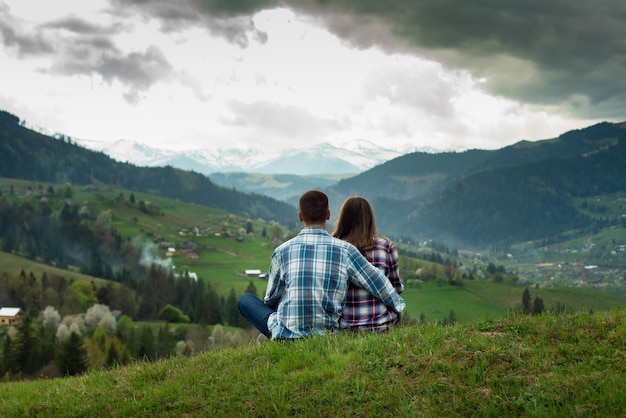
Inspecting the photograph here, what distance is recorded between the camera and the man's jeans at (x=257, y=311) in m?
11.0

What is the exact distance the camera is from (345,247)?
32.3 feet

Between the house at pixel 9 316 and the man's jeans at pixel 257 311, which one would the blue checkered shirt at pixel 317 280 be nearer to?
the man's jeans at pixel 257 311

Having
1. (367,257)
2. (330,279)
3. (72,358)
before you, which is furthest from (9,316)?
(330,279)

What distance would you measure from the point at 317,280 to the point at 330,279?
274mm

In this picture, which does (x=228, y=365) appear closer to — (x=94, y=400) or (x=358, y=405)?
(x=94, y=400)

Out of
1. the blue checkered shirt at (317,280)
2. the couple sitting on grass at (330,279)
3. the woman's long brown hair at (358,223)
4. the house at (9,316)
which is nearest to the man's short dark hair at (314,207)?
the couple sitting on grass at (330,279)

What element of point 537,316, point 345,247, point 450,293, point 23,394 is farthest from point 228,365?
point 450,293

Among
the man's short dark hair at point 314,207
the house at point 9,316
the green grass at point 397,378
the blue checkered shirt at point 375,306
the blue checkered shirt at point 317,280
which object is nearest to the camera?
the green grass at point 397,378

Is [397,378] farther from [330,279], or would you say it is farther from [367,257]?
[367,257]

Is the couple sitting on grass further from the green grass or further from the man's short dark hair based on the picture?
→ the green grass

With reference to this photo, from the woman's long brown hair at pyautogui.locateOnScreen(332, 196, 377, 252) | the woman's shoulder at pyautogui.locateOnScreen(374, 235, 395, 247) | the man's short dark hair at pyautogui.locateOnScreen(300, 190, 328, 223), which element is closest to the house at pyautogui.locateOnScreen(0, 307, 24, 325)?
the woman's long brown hair at pyautogui.locateOnScreen(332, 196, 377, 252)

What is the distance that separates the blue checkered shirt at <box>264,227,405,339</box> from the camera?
980 cm

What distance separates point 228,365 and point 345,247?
347 centimetres

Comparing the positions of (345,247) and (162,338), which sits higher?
(345,247)
